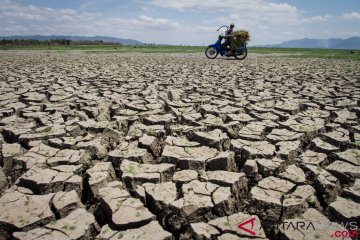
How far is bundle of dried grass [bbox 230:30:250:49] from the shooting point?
1304 centimetres

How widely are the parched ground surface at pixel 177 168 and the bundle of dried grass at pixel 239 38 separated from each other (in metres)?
9.12

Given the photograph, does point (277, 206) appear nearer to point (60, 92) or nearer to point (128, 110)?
point (128, 110)

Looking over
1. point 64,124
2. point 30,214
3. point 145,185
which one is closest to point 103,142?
point 64,124

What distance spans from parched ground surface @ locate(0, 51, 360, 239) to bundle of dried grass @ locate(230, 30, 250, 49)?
9.12 metres

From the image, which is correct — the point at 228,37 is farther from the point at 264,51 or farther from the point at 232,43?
the point at 264,51

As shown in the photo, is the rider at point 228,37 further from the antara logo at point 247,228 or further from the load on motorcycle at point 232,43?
the antara logo at point 247,228

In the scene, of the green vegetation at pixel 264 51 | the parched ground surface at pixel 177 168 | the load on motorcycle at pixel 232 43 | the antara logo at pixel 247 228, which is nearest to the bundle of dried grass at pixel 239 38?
the load on motorcycle at pixel 232 43

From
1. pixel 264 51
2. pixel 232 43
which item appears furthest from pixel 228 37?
pixel 264 51

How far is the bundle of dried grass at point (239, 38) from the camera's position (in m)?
13.0

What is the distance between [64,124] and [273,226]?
2.57m

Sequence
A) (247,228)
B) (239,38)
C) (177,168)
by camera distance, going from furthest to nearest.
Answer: (239,38) < (177,168) < (247,228)

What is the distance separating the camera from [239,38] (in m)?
13.2

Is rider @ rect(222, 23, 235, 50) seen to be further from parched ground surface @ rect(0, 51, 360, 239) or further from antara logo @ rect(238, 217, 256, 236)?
antara logo @ rect(238, 217, 256, 236)

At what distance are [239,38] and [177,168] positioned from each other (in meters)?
11.8
